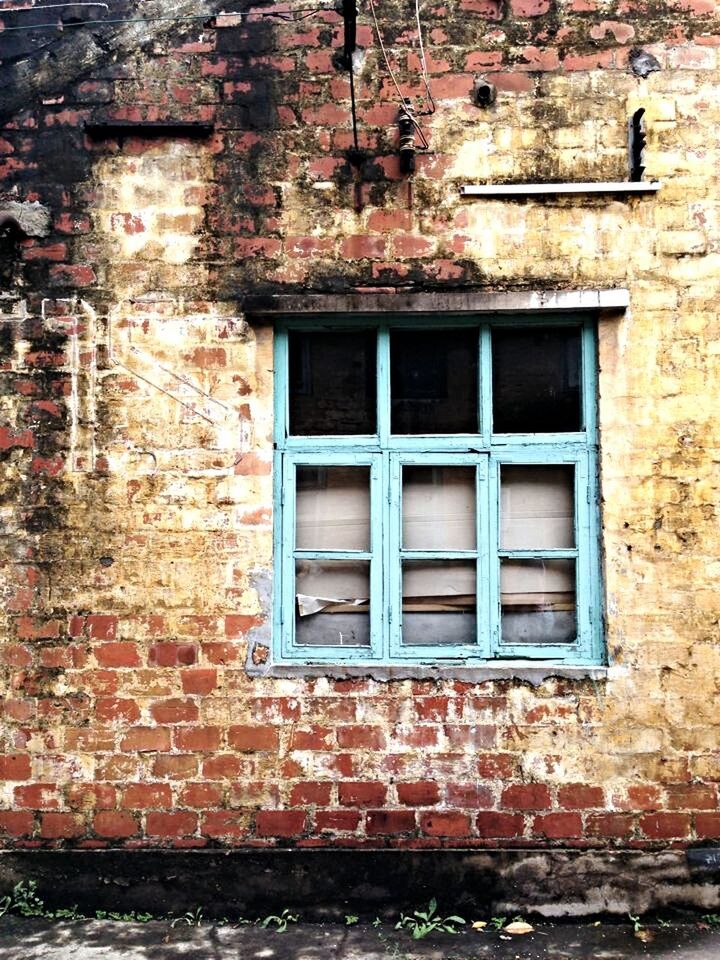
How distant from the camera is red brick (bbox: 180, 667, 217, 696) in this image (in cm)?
389

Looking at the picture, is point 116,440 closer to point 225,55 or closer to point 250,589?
point 250,589

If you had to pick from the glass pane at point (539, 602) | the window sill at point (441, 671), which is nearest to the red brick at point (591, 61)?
the glass pane at point (539, 602)

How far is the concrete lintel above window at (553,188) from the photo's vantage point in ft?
12.7

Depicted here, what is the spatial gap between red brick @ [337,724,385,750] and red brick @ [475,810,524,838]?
21.8 inches

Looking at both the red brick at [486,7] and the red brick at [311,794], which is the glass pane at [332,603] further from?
the red brick at [486,7]

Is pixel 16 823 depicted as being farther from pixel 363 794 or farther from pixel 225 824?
pixel 363 794

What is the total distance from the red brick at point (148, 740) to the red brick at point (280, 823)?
0.54 meters

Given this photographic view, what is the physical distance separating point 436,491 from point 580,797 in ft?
4.97

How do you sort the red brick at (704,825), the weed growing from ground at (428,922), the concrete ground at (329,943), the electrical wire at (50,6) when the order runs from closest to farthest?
the concrete ground at (329,943), the weed growing from ground at (428,922), the red brick at (704,825), the electrical wire at (50,6)

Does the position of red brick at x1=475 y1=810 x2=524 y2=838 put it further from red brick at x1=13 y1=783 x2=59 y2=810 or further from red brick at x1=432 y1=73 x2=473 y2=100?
red brick at x1=432 y1=73 x2=473 y2=100

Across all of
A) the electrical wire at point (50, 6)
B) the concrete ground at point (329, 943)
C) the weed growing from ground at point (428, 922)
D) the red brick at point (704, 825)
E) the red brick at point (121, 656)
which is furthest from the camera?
the electrical wire at point (50, 6)

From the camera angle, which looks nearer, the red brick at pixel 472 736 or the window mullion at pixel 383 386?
the red brick at pixel 472 736

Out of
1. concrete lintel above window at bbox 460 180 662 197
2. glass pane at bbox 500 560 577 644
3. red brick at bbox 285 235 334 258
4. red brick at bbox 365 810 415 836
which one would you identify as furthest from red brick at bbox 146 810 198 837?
concrete lintel above window at bbox 460 180 662 197

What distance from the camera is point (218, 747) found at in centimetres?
388
